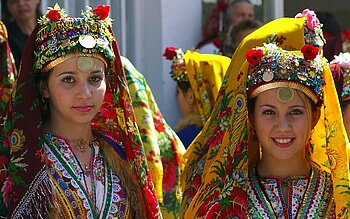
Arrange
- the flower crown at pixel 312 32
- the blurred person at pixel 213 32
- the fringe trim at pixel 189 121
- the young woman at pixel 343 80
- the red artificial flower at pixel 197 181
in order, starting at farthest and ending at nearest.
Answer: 1. the blurred person at pixel 213 32
2. the fringe trim at pixel 189 121
3. the young woman at pixel 343 80
4. the red artificial flower at pixel 197 181
5. the flower crown at pixel 312 32

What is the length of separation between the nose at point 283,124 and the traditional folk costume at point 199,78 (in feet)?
6.15

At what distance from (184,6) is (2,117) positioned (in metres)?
2.90

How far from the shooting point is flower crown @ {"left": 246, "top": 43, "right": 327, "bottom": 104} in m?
4.05

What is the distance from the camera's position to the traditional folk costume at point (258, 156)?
4027mm

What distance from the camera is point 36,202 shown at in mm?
3887

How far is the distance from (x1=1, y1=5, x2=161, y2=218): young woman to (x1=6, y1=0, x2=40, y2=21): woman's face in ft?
5.72

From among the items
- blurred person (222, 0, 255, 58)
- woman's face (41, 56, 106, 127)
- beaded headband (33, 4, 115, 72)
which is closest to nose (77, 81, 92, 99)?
woman's face (41, 56, 106, 127)

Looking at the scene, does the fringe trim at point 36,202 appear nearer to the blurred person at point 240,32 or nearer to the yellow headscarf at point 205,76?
the yellow headscarf at point 205,76

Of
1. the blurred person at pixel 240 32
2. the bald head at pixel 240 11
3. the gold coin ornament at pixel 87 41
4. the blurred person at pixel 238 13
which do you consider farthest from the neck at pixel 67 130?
the bald head at pixel 240 11

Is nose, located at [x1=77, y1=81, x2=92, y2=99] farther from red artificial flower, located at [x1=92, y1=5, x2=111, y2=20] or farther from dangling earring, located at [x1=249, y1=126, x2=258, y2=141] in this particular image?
dangling earring, located at [x1=249, y1=126, x2=258, y2=141]

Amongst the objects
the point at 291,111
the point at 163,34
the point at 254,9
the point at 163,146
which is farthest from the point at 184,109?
the point at 291,111

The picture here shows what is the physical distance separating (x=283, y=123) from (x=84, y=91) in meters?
0.81

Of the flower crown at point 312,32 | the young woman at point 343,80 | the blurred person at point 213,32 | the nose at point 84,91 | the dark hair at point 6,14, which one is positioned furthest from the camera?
the blurred person at point 213,32

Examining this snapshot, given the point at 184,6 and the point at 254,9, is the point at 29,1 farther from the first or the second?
the point at 254,9
